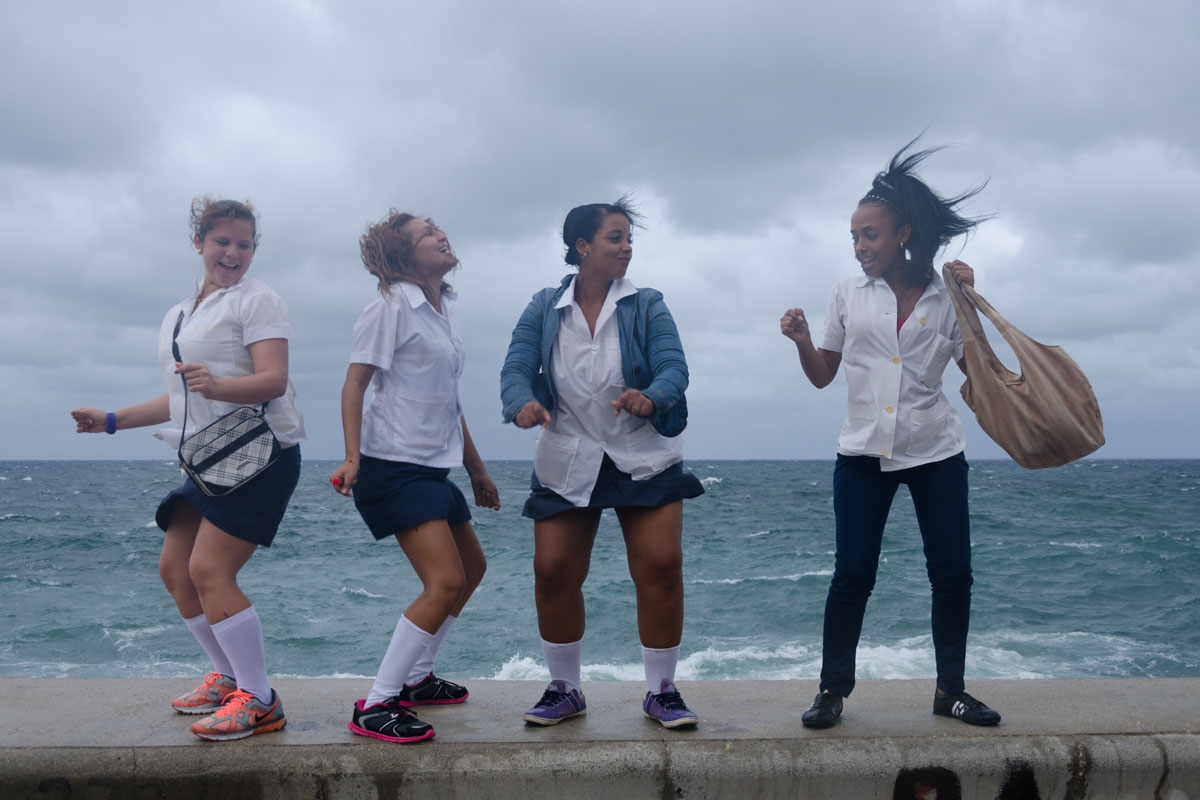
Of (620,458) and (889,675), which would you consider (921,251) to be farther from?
(889,675)

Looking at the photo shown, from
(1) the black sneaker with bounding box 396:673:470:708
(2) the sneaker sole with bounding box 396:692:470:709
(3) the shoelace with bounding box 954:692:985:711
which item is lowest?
(2) the sneaker sole with bounding box 396:692:470:709

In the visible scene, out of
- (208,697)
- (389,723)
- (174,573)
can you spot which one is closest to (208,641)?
(208,697)

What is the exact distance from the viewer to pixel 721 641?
1365cm

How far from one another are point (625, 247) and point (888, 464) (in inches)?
49.1

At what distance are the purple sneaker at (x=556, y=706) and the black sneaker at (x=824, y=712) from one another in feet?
2.63

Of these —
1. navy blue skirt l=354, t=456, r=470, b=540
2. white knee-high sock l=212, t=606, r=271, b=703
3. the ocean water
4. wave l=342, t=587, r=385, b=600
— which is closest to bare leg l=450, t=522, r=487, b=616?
navy blue skirt l=354, t=456, r=470, b=540

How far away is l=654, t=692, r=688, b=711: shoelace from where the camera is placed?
323 centimetres

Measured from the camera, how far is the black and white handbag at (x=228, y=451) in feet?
10.5

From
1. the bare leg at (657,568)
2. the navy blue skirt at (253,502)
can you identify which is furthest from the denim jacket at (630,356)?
the navy blue skirt at (253,502)

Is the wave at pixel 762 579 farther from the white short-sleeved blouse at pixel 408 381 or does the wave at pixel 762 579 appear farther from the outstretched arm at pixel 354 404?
the outstretched arm at pixel 354 404

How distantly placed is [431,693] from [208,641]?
877mm

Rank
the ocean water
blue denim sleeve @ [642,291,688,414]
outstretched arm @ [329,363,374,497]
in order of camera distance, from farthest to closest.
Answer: the ocean water
outstretched arm @ [329,363,374,497]
blue denim sleeve @ [642,291,688,414]

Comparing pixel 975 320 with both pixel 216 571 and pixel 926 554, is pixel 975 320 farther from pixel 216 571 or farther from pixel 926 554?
pixel 216 571

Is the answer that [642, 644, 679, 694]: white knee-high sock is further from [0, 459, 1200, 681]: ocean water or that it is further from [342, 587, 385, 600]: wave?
[342, 587, 385, 600]: wave
